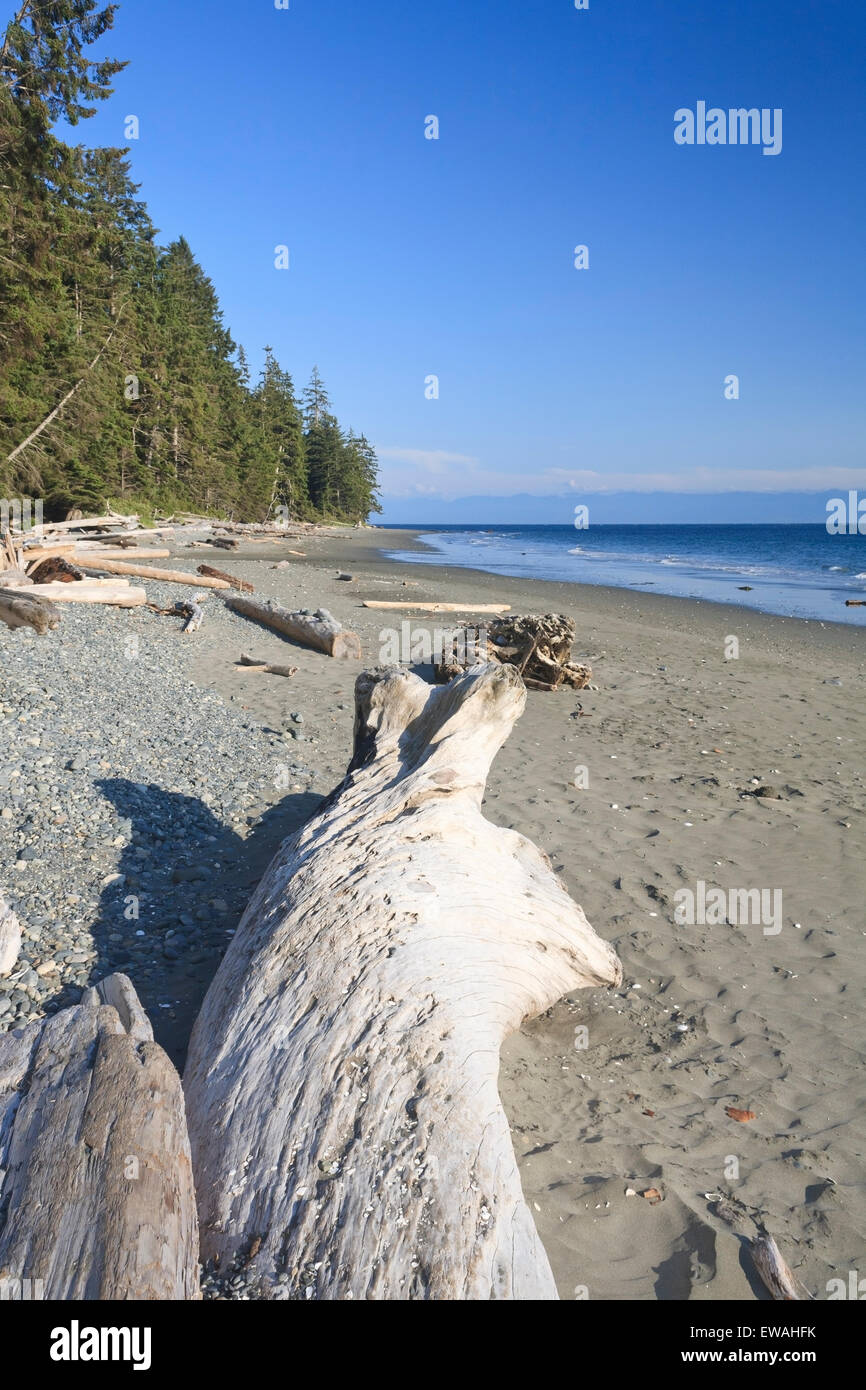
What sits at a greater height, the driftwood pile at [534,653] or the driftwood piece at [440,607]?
the driftwood piece at [440,607]

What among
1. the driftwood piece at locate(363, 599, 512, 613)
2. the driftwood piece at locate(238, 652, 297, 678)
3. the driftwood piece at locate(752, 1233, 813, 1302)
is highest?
the driftwood piece at locate(363, 599, 512, 613)

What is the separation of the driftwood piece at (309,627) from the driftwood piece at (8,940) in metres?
9.19

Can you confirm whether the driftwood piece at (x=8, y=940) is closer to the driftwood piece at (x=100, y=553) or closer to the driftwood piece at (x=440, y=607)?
the driftwood piece at (x=440, y=607)

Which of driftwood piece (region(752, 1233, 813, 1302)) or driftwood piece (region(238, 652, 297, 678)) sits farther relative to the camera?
driftwood piece (region(238, 652, 297, 678))

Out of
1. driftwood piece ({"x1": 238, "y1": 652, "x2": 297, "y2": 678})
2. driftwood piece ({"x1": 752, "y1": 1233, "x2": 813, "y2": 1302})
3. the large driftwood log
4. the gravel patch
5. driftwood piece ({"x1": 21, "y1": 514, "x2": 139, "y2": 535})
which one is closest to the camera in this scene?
the large driftwood log

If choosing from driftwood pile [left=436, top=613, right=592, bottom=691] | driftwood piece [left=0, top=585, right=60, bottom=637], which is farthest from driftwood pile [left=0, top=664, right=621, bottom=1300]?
driftwood piece [left=0, top=585, right=60, bottom=637]

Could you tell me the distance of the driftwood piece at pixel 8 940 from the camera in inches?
157

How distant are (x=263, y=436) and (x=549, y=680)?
201 feet

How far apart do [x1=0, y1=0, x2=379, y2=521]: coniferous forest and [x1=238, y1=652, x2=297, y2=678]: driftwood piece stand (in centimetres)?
1748

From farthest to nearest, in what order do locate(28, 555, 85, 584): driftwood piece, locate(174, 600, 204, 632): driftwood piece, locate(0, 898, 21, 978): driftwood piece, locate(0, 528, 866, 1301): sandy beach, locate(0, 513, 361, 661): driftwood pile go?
locate(28, 555, 85, 584): driftwood piece → locate(174, 600, 204, 632): driftwood piece → locate(0, 513, 361, 661): driftwood pile → locate(0, 898, 21, 978): driftwood piece → locate(0, 528, 866, 1301): sandy beach

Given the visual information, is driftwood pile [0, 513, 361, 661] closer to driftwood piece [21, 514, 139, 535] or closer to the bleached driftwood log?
driftwood piece [21, 514, 139, 535]

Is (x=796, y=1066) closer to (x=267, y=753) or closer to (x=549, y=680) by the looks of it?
(x=267, y=753)

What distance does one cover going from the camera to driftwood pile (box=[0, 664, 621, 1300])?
226 centimetres

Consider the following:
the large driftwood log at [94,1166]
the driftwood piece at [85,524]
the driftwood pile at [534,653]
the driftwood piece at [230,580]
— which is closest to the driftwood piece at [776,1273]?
the large driftwood log at [94,1166]
